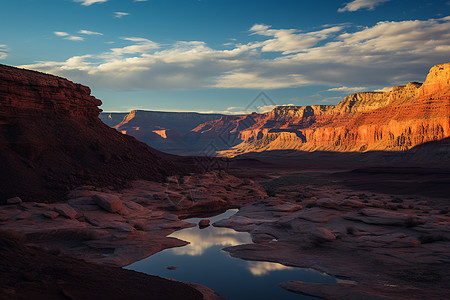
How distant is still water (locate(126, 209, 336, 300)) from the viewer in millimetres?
9609

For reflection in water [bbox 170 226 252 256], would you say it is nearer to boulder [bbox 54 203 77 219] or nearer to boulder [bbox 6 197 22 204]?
boulder [bbox 54 203 77 219]

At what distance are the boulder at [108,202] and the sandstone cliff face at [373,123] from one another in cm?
8470

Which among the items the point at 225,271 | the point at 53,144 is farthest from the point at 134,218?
the point at 53,144

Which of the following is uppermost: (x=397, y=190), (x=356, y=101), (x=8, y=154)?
(x=356, y=101)

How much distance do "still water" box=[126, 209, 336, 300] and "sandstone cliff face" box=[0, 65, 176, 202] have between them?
34.9 ft

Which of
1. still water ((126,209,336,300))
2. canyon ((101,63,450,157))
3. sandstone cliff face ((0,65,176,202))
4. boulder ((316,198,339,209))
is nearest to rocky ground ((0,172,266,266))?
still water ((126,209,336,300))

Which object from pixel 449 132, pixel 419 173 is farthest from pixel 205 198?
pixel 449 132

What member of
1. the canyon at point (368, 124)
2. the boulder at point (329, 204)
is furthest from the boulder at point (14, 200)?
the canyon at point (368, 124)

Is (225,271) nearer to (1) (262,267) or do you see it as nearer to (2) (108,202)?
(1) (262,267)

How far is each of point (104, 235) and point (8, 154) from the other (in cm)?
1145

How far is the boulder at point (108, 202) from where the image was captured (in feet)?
58.5

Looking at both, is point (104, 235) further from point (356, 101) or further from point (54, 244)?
point (356, 101)

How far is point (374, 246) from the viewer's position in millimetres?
12602

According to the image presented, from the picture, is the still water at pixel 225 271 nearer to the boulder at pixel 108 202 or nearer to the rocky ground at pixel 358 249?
the rocky ground at pixel 358 249
